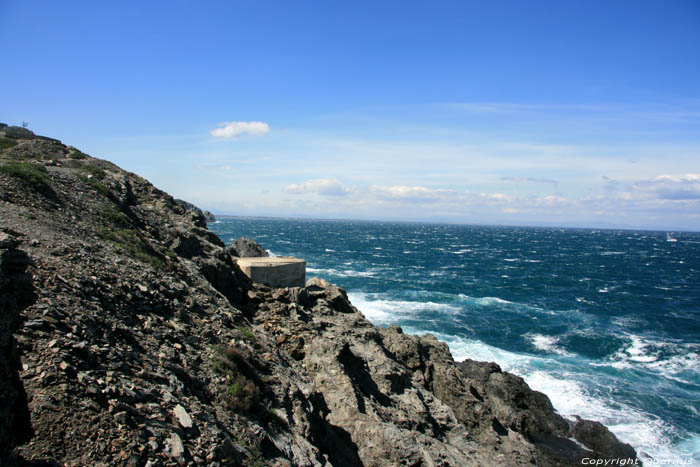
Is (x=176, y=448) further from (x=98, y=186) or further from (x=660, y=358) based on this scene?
(x=660, y=358)

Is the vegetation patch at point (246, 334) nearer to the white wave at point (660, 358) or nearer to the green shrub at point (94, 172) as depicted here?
the green shrub at point (94, 172)

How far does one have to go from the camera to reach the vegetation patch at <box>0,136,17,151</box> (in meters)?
23.9

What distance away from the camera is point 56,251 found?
11609 mm

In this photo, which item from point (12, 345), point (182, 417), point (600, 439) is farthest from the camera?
point (600, 439)

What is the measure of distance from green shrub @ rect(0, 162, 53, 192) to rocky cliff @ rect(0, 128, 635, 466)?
7cm

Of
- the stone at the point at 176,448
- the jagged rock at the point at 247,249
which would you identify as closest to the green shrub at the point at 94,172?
the jagged rock at the point at 247,249

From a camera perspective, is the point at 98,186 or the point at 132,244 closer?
the point at 132,244

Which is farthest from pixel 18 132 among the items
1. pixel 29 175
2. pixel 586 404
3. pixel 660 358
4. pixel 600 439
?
pixel 660 358

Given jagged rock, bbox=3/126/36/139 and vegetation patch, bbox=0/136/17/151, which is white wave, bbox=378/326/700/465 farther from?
jagged rock, bbox=3/126/36/139

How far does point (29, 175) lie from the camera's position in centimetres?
1659

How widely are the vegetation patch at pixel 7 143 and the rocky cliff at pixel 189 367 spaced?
5.5 inches

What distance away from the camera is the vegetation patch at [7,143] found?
78.4ft

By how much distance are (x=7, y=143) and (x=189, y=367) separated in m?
24.0

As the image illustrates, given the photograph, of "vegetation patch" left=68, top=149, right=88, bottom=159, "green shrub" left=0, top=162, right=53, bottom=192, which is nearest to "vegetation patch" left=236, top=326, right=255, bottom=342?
"green shrub" left=0, top=162, right=53, bottom=192
